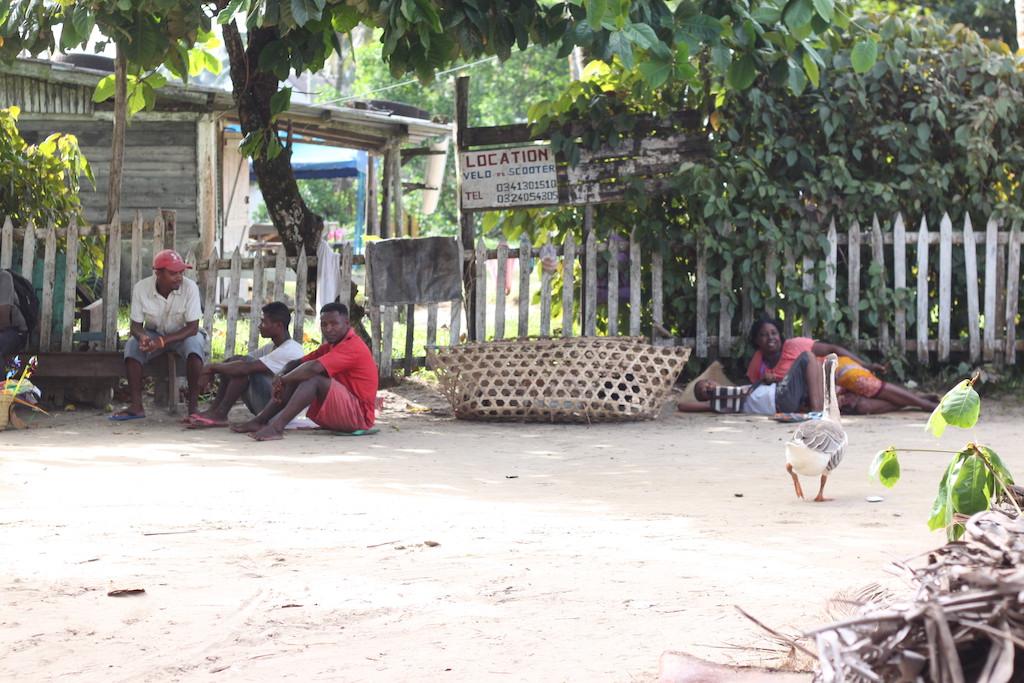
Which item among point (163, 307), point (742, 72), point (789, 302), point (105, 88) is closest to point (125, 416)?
point (163, 307)

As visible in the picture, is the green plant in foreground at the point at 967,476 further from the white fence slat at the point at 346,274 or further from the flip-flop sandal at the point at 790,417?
the white fence slat at the point at 346,274

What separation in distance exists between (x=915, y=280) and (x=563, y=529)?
660 centimetres

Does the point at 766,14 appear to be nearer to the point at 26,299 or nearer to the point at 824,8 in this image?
the point at 824,8

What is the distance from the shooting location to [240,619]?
311 centimetres

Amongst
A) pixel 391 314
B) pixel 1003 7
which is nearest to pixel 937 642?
pixel 391 314

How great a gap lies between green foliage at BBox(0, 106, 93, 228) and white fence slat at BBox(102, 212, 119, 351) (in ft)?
2.50

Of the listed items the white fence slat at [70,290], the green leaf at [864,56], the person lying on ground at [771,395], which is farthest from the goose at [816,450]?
the white fence slat at [70,290]

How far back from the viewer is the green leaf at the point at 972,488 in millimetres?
2379

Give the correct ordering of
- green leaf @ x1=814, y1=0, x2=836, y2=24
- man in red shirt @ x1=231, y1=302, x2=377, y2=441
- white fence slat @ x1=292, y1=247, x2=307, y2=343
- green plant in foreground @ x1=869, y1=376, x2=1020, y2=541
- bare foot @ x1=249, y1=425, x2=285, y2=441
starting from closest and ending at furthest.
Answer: green plant in foreground @ x1=869, y1=376, x2=1020, y2=541
green leaf @ x1=814, y1=0, x2=836, y2=24
bare foot @ x1=249, y1=425, x2=285, y2=441
man in red shirt @ x1=231, y1=302, x2=377, y2=441
white fence slat @ x1=292, y1=247, x2=307, y2=343

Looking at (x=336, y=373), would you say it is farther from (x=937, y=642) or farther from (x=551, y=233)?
(x=937, y=642)

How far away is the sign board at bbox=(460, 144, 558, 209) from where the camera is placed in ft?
32.0

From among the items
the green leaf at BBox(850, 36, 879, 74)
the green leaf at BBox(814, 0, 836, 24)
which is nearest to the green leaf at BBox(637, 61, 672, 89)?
the green leaf at BBox(814, 0, 836, 24)

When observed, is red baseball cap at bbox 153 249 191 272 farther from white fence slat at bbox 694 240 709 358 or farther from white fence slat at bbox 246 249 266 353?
white fence slat at bbox 694 240 709 358

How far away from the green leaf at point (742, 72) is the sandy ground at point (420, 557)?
2386 mm
